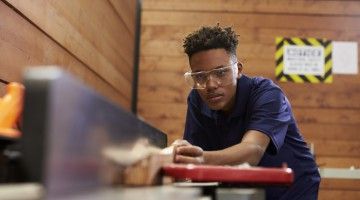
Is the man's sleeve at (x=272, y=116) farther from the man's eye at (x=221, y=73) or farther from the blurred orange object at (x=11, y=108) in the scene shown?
the blurred orange object at (x=11, y=108)

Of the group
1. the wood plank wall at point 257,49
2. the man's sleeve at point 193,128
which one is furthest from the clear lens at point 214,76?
the wood plank wall at point 257,49

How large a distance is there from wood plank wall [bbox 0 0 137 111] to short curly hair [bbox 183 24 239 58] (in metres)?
0.57

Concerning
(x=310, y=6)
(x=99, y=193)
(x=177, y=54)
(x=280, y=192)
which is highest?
(x=310, y=6)

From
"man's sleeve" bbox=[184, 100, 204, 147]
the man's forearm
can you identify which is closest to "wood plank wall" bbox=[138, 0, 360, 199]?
"man's sleeve" bbox=[184, 100, 204, 147]

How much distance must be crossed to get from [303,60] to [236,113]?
7.02ft

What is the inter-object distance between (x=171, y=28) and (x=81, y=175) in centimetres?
349

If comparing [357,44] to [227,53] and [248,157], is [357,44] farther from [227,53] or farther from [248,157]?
[248,157]

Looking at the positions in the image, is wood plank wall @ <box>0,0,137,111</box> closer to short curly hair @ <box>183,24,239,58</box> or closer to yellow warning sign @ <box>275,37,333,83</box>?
short curly hair @ <box>183,24,239,58</box>

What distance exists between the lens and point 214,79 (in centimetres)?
189

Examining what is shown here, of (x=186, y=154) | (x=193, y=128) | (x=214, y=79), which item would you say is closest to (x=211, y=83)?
(x=214, y=79)

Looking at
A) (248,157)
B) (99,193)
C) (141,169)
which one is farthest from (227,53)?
(99,193)

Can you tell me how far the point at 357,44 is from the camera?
3969 millimetres

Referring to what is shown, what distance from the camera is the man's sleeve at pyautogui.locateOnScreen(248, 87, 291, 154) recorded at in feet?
5.83

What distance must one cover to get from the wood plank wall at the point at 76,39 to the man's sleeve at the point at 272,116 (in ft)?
2.83
